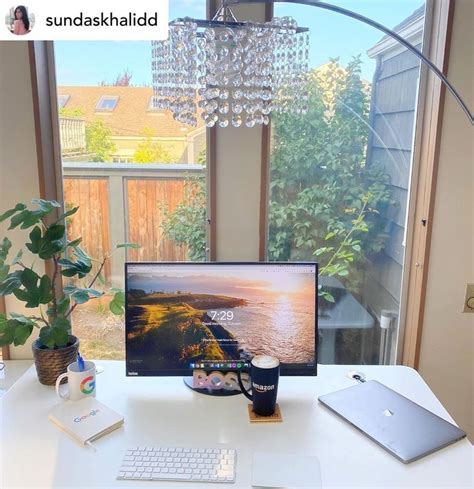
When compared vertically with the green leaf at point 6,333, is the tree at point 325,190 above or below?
above

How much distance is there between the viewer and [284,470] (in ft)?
3.53

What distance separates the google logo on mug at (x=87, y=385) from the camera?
4.42ft

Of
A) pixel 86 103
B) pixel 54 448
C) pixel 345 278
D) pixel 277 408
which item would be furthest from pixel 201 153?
pixel 54 448

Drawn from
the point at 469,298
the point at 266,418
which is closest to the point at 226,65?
the point at 266,418

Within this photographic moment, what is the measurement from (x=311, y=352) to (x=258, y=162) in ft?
2.74

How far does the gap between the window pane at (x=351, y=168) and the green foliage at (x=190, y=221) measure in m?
0.30

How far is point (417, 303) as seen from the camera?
6.61 ft

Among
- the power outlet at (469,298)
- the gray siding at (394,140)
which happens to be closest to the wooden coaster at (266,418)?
the gray siding at (394,140)

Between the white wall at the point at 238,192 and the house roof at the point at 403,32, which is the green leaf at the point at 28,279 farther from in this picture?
the house roof at the point at 403,32

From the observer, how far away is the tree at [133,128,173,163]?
197cm

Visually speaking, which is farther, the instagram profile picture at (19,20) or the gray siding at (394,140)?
the gray siding at (394,140)

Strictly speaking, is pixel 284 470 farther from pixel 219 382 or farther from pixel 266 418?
pixel 219 382

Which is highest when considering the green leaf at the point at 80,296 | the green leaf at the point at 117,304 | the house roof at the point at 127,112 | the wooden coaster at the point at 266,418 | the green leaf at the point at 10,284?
the house roof at the point at 127,112

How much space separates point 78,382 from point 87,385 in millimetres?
30
